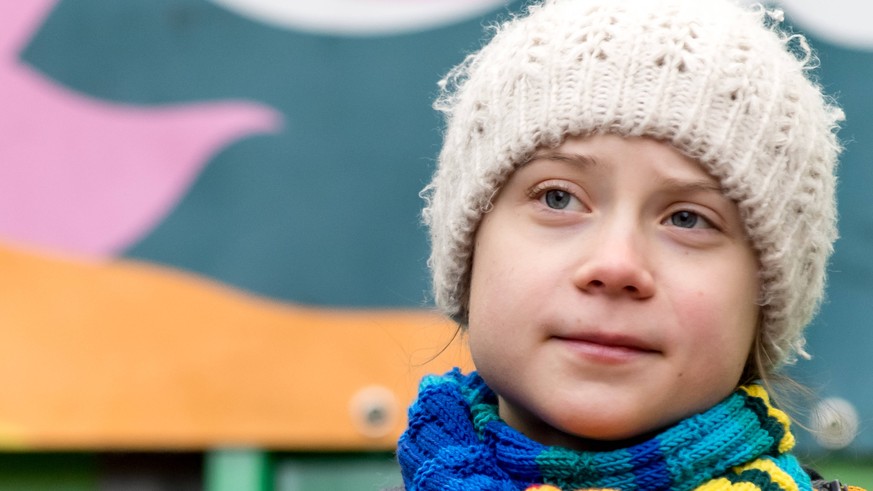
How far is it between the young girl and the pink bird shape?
1.38m

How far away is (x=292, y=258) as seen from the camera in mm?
2654

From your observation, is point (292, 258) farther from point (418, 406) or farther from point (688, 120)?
point (688, 120)

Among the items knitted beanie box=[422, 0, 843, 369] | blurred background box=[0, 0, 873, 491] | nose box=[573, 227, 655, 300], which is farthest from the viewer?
blurred background box=[0, 0, 873, 491]

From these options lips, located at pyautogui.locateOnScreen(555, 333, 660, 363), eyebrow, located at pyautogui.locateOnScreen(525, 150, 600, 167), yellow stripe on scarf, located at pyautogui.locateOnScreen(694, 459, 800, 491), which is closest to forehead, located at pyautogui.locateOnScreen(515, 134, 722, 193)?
eyebrow, located at pyautogui.locateOnScreen(525, 150, 600, 167)

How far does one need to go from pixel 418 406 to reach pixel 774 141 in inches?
20.4

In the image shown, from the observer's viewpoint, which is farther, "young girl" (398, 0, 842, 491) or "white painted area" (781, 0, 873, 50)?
"white painted area" (781, 0, 873, 50)

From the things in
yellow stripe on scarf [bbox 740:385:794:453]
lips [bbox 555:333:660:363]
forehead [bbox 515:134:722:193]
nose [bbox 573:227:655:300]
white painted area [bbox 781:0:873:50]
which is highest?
white painted area [bbox 781:0:873:50]

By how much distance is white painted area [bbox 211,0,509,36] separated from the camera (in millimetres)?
2689

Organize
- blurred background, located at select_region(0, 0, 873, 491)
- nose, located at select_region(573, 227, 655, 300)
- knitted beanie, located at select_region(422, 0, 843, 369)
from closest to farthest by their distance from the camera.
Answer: nose, located at select_region(573, 227, 655, 300)
knitted beanie, located at select_region(422, 0, 843, 369)
blurred background, located at select_region(0, 0, 873, 491)

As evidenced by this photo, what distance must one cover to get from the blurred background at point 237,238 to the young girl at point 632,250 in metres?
1.22

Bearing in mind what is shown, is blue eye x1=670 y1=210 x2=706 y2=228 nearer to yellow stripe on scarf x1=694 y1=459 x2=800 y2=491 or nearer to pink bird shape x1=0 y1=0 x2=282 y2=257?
yellow stripe on scarf x1=694 y1=459 x2=800 y2=491

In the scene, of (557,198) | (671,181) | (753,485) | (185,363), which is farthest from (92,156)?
(753,485)

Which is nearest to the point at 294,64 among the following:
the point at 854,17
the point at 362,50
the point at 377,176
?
Result: the point at 362,50

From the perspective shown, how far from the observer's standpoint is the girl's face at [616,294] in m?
1.19
